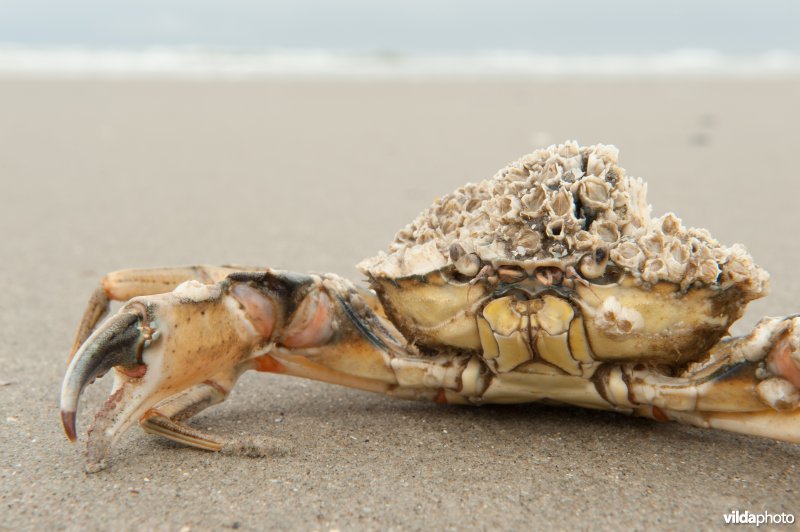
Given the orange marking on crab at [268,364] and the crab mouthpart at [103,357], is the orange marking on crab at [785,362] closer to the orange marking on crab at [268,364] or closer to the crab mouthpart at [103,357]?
the orange marking on crab at [268,364]

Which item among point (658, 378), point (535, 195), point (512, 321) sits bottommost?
point (658, 378)

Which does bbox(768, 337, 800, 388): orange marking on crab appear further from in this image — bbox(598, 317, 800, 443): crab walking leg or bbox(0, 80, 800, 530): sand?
bbox(0, 80, 800, 530): sand

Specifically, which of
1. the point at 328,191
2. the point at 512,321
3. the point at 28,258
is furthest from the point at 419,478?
the point at 328,191

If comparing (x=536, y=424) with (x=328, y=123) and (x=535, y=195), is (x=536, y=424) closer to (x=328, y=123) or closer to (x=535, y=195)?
(x=535, y=195)

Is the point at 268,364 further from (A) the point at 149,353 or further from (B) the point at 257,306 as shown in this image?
(A) the point at 149,353

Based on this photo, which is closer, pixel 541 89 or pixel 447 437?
pixel 447 437

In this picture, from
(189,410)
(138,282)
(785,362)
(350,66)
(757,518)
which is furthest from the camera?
(350,66)

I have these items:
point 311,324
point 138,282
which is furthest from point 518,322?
point 138,282

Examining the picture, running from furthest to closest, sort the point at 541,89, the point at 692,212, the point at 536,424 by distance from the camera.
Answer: the point at 541,89 < the point at 692,212 < the point at 536,424

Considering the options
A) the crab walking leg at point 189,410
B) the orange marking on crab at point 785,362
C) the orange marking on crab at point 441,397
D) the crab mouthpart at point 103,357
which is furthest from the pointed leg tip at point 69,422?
the orange marking on crab at point 785,362
